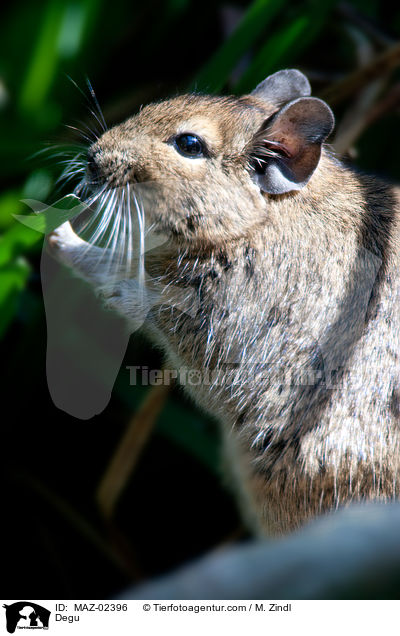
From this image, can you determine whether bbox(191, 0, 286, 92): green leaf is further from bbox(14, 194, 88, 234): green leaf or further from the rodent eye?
bbox(14, 194, 88, 234): green leaf

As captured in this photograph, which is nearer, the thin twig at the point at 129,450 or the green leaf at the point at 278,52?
the green leaf at the point at 278,52

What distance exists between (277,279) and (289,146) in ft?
1.14

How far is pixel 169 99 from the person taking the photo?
6.10ft

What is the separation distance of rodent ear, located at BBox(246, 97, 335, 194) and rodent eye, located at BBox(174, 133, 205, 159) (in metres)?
0.13

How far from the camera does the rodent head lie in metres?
1.63

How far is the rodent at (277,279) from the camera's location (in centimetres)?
159

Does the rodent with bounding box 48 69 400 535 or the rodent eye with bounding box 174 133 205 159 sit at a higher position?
the rodent eye with bounding box 174 133 205 159

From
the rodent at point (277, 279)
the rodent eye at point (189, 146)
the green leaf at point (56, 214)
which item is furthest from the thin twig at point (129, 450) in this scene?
the rodent eye at point (189, 146)

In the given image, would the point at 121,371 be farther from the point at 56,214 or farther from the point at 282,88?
the point at 282,88
